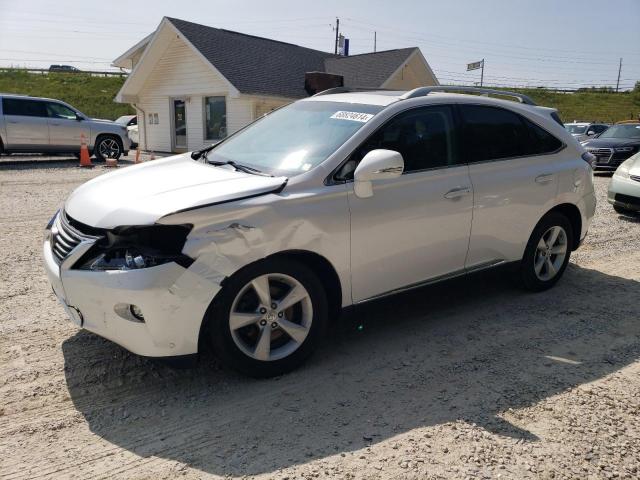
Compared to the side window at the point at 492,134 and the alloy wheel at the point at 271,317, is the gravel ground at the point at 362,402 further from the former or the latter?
the side window at the point at 492,134

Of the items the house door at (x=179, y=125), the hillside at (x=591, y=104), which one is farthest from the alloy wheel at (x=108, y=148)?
the hillside at (x=591, y=104)

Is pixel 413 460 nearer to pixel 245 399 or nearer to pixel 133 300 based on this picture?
pixel 245 399

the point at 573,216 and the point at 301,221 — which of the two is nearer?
the point at 301,221

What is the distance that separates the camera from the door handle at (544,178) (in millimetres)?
4799

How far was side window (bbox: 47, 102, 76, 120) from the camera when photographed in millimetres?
16109

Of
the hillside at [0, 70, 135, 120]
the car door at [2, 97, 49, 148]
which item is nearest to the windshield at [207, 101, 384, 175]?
the car door at [2, 97, 49, 148]

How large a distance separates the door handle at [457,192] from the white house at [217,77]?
50.8 ft

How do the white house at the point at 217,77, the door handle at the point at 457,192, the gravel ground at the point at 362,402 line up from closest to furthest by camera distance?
the gravel ground at the point at 362,402 < the door handle at the point at 457,192 < the white house at the point at 217,77

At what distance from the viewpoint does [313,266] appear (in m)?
3.56

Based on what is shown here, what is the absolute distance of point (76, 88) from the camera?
48.6 meters

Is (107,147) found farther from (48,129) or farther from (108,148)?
(48,129)

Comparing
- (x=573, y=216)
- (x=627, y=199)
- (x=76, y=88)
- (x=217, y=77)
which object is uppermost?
(x=76, y=88)

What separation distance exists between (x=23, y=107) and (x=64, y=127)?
119 centimetres

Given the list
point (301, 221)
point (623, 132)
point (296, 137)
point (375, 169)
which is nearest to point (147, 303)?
point (301, 221)
